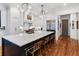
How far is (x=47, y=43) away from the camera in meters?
2.74

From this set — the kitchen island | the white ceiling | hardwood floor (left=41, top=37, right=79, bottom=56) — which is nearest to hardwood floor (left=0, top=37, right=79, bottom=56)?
hardwood floor (left=41, top=37, right=79, bottom=56)

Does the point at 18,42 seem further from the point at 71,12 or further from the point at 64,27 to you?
the point at 71,12

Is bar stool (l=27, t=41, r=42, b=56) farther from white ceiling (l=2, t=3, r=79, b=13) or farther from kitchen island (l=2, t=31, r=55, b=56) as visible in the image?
white ceiling (l=2, t=3, r=79, b=13)

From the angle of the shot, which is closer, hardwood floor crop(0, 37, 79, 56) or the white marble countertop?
the white marble countertop

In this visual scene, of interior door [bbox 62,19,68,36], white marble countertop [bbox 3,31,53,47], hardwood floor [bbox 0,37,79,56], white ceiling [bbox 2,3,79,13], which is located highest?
white ceiling [bbox 2,3,79,13]

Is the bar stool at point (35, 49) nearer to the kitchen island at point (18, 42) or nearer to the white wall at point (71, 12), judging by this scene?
the kitchen island at point (18, 42)

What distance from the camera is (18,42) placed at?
2.21 m

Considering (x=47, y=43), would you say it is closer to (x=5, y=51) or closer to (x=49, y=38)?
(x=49, y=38)

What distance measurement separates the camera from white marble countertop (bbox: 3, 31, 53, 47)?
223 centimetres

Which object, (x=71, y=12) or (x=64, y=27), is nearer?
(x=71, y=12)

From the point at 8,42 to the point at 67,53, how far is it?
4.34 ft

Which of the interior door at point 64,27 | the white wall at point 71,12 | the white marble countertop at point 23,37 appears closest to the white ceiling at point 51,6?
the white wall at point 71,12

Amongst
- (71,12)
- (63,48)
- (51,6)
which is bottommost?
(63,48)

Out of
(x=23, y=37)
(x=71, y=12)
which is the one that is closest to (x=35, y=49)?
(x=23, y=37)
